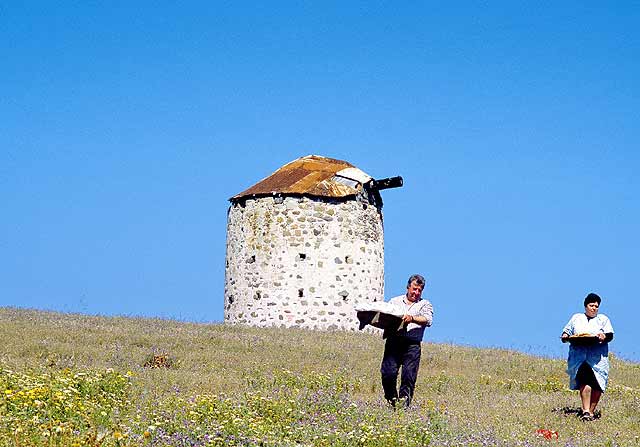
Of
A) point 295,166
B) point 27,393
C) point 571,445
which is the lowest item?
point 571,445

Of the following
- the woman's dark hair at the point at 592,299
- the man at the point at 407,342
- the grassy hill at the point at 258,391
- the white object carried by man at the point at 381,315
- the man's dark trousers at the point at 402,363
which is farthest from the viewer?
the woman's dark hair at the point at 592,299

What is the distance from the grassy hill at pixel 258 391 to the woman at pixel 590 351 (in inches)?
19.2

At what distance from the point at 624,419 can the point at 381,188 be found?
59.8ft

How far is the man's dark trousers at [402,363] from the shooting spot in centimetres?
1289

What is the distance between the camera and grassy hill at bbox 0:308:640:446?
9.30 meters

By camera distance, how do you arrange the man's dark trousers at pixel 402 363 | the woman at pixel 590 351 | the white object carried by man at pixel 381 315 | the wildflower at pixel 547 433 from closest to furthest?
the wildflower at pixel 547 433
the white object carried by man at pixel 381 315
the man's dark trousers at pixel 402 363
the woman at pixel 590 351

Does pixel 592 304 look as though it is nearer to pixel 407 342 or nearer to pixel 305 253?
pixel 407 342

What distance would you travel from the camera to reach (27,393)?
940cm

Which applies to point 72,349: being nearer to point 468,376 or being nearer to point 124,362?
point 124,362

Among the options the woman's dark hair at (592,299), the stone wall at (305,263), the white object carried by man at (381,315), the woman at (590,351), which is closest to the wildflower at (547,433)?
the woman at (590,351)

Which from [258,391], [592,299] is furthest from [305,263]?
[592,299]

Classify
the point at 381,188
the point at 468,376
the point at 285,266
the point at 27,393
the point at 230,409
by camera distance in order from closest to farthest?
the point at 27,393
the point at 230,409
the point at 468,376
the point at 285,266
the point at 381,188

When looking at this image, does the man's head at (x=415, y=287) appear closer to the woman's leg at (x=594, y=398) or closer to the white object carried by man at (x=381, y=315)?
the white object carried by man at (x=381, y=315)

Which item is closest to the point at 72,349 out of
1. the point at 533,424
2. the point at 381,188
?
the point at 533,424
